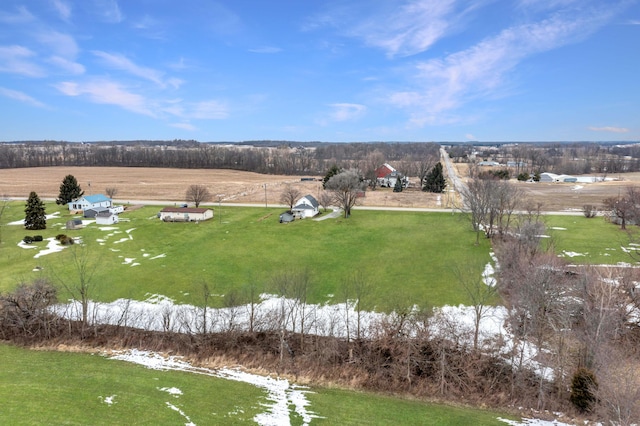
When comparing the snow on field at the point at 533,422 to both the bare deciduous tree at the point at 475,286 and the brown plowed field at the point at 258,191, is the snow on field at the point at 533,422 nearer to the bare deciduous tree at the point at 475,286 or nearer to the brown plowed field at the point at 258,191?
the bare deciduous tree at the point at 475,286

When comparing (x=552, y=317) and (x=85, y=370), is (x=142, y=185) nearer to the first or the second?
(x=85, y=370)

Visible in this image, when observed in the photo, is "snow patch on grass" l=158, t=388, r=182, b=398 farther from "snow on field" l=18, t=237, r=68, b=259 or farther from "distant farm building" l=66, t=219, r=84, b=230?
"distant farm building" l=66, t=219, r=84, b=230

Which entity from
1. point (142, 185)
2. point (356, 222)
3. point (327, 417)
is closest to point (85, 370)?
point (327, 417)

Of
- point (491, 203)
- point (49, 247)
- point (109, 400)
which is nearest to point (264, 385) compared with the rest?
point (109, 400)

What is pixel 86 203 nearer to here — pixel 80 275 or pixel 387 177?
pixel 80 275

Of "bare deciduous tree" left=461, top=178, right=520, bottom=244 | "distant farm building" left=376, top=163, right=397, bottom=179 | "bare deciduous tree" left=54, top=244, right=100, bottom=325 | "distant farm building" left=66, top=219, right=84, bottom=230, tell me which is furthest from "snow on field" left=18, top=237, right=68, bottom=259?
"distant farm building" left=376, top=163, right=397, bottom=179
